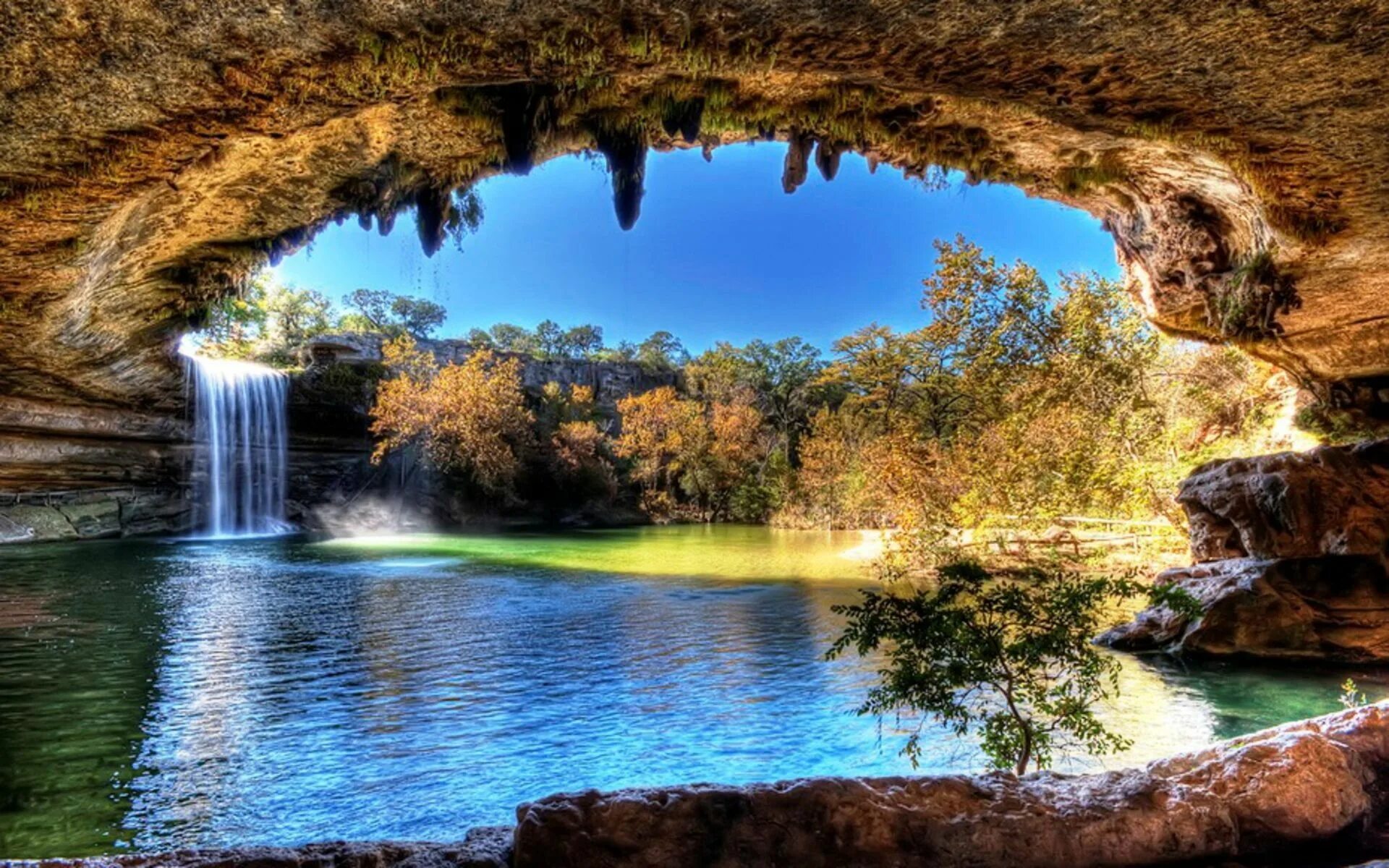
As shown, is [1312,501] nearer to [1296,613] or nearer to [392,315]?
[1296,613]

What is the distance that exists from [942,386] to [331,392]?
2275 centimetres

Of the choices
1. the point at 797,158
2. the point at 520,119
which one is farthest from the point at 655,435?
the point at 520,119

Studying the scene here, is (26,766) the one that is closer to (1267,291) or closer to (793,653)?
(793,653)

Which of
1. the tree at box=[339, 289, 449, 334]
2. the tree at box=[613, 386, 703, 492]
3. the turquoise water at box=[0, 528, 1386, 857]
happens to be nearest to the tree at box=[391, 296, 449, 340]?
the tree at box=[339, 289, 449, 334]

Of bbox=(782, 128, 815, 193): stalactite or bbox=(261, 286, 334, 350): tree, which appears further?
bbox=(261, 286, 334, 350): tree

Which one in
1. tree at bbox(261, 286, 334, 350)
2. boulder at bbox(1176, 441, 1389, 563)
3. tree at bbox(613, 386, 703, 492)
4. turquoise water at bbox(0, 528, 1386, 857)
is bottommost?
turquoise water at bbox(0, 528, 1386, 857)

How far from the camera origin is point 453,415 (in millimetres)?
27328

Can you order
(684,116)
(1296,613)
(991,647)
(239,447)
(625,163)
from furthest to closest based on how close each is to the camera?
1. (239,447)
2. (1296,613)
3. (625,163)
4. (684,116)
5. (991,647)

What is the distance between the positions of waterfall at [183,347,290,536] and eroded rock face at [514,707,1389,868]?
24.1m

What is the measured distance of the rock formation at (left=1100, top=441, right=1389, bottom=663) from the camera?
7.76 meters

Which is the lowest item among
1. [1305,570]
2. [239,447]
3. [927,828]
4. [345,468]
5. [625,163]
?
[927,828]

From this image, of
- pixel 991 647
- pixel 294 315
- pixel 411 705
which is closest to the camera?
pixel 991 647

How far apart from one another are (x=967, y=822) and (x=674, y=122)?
4.67 meters

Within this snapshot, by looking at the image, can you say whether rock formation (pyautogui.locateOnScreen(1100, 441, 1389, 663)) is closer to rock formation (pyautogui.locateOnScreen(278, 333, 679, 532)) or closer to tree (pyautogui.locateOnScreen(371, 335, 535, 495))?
tree (pyautogui.locateOnScreen(371, 335, 535, 495))
